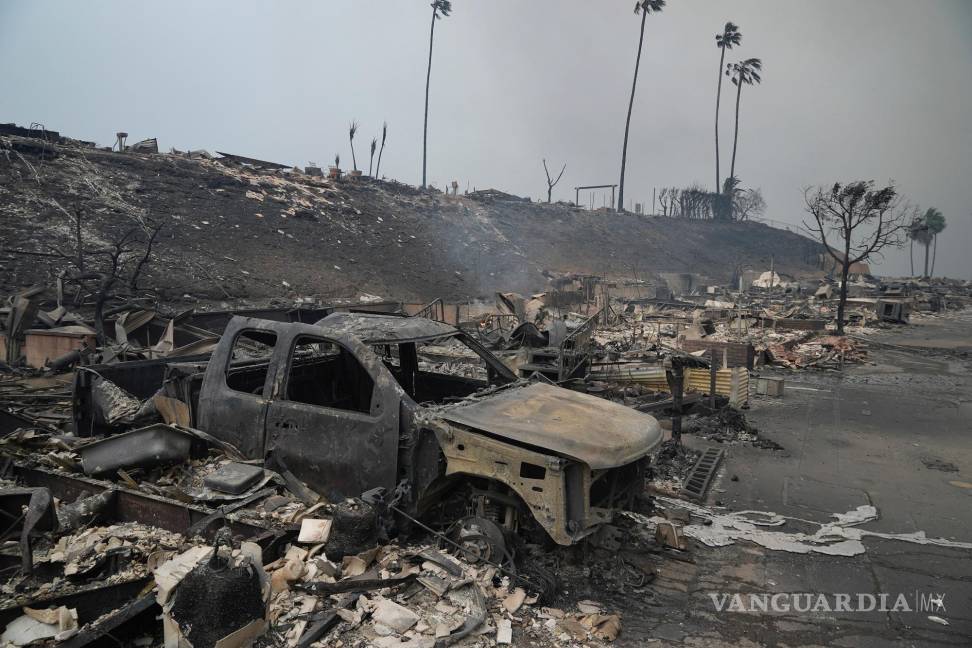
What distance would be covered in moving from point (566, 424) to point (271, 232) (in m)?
21.6

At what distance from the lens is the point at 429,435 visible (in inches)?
138

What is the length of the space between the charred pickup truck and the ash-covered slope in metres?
13.5

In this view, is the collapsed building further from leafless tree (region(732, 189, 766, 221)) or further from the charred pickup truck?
leafless tree (region(732, 189, 766, 221))

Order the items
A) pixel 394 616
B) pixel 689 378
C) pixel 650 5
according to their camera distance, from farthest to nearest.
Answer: pixel 650 5
pixel 689 378
pixel 394 616

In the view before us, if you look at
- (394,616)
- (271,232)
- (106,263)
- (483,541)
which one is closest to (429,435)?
(483,541)

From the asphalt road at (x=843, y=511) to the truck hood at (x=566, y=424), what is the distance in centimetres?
96

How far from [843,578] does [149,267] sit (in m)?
18.2

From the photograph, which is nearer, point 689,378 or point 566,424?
point 566,424

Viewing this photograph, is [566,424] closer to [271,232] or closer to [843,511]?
[843,511]

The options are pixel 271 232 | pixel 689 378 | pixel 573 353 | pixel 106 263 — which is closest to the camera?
pixel 573 353

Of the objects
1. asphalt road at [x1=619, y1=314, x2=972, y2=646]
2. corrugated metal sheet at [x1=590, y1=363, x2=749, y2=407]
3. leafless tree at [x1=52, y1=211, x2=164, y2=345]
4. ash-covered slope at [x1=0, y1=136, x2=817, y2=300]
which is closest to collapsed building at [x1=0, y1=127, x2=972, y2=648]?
asphalt road at [x1=619, y1=314, x2=972, y2=646]

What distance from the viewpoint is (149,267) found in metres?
16.8

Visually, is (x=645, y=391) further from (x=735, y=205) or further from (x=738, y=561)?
(x=735, y=205)

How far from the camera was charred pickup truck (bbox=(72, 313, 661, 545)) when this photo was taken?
3211mm
